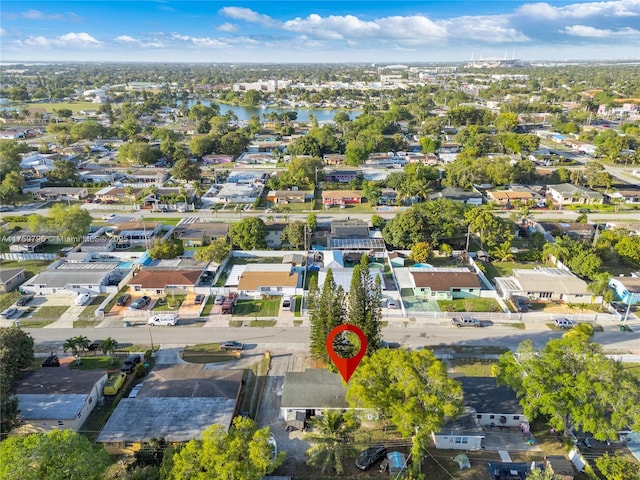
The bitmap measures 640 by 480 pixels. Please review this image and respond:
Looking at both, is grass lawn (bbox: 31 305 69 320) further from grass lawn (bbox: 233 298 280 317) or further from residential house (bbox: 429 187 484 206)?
residential house (bbox: 429 187 484 206)

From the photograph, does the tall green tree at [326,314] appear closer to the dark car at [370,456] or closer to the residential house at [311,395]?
the residential house at [311,395]

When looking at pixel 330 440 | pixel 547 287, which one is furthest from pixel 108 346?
pixel 547 287

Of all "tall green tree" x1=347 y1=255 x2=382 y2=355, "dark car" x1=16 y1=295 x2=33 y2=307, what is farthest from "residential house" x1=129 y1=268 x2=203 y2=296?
"tall green tree" x1=347 y1=255 x2=382 y2=355

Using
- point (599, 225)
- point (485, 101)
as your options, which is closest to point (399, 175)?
point (599, 225)

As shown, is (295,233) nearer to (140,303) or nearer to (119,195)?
(140,303)

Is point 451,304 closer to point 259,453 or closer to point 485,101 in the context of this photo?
point 259,453

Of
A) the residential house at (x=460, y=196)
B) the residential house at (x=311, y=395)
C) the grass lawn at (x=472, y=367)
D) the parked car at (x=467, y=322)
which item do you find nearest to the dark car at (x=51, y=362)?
the residential house at (x=311, y=395)
